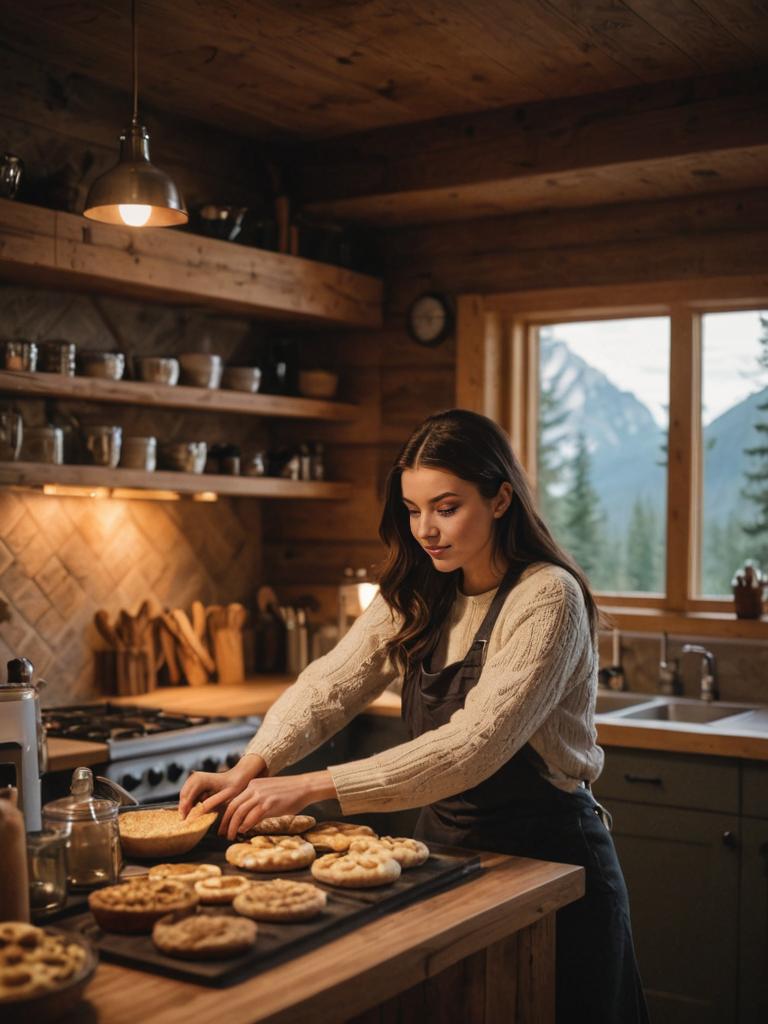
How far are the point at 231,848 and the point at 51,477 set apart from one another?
6.50 feet

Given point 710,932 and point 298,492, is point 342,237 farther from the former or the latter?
point 710,932

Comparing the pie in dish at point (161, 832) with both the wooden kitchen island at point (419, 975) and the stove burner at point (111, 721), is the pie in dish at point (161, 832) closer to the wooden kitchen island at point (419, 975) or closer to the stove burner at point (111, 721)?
the wooden kitchen island at point (419, 975)

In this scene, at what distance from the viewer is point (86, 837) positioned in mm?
1933

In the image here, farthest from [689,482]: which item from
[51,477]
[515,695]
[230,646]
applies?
[515,695]

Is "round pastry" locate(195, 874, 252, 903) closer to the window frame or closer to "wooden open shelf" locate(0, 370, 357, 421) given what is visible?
"wooden open shelf" locate(0, 370, 357, 421)

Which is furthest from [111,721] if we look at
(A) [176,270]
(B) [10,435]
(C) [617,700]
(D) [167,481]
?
(C) [617,700]

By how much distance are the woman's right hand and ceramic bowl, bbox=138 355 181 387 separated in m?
2.09

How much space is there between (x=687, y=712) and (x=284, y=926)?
9.06 ft

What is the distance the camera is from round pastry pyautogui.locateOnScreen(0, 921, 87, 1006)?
4.79 ft

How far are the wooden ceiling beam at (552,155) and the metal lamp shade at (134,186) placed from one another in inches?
62.7

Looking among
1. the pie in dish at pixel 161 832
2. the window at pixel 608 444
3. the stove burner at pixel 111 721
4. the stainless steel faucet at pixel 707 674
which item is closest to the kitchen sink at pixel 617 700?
the stainless steel faucet at pixel 707 674

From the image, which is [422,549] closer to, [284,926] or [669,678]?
[284,926]

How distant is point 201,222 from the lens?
443 centimetres

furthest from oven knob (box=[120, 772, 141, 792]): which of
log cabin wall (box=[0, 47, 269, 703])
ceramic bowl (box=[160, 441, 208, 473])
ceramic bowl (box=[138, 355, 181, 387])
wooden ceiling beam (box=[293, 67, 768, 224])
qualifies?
wooden ceiling beam (box=[293, 67, 768, 224])
